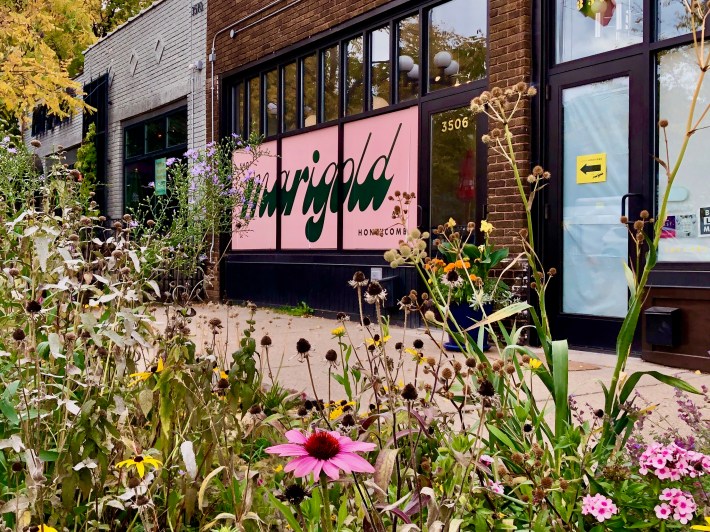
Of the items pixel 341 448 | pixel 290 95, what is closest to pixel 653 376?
pixel 341 448

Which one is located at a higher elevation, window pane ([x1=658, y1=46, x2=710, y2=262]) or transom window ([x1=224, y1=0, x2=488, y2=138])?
transom window ([x1=224, y1=0, x2=488, y2=138])

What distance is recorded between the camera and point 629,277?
2.11 metres

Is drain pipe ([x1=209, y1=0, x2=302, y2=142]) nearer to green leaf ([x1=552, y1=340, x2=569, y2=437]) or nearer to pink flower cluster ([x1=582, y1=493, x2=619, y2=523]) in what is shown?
green leaf ([x1=552, y1=340, x2=569, y2=437])

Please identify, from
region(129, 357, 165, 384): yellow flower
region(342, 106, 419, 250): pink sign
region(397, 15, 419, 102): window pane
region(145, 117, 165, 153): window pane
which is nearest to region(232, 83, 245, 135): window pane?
region(145, 117, 165, 153): window pane

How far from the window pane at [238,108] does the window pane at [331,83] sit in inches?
88.6

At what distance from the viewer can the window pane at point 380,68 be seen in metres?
8.72

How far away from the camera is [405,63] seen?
8492mm

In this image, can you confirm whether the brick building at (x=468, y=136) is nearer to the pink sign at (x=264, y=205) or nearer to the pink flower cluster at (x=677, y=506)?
the pink sign at (x=264, y=205)

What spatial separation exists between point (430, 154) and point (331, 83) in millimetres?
2300

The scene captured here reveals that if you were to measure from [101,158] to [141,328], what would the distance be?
14.7m

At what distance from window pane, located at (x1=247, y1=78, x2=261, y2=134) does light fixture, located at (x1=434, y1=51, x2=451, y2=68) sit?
3.80 meters

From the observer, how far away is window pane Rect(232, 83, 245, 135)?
457 inches

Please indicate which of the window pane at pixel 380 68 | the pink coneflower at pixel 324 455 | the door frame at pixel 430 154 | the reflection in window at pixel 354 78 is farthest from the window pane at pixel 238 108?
the pink coneflower at pixel 324 455

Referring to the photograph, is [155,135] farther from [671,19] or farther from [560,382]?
[560,382]
